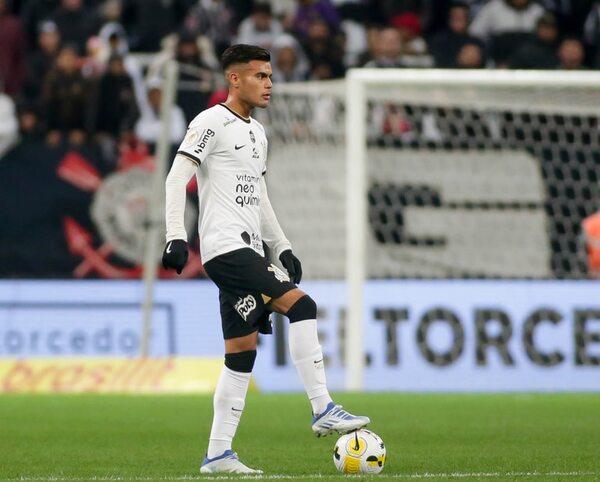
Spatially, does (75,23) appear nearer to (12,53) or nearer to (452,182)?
(12,53)

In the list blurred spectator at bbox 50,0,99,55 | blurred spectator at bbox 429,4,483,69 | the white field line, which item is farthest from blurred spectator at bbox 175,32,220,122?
the white field line

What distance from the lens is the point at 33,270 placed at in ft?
51.2

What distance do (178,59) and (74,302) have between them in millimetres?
3791

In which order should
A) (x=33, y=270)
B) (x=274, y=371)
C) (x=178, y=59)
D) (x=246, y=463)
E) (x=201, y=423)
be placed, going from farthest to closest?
(x=178, y=59), (x=33, y=270), (x=274, y=371), (x=201, y=423), (x=246, y=463)

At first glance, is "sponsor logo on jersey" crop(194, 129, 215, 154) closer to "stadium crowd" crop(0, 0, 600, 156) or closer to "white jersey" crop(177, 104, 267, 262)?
"white jersey" crop(177, 104, 267, 262)

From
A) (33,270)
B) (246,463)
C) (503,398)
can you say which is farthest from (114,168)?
(246,463)

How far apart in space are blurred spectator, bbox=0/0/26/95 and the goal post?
4.64 metres

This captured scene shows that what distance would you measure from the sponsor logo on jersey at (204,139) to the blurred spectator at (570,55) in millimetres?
11707

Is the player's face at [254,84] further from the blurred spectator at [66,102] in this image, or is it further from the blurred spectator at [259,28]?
the blurred spectator at [259,28]

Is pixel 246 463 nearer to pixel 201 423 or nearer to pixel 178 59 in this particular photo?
pixel 201 423

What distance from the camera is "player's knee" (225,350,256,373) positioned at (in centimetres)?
697

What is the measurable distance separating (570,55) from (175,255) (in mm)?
12290

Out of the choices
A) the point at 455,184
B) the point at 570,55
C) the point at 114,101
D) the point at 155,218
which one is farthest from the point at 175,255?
the point at 570,55

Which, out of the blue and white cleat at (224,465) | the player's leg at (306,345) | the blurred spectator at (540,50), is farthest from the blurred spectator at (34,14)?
the blue and white cleat at (224,465)
